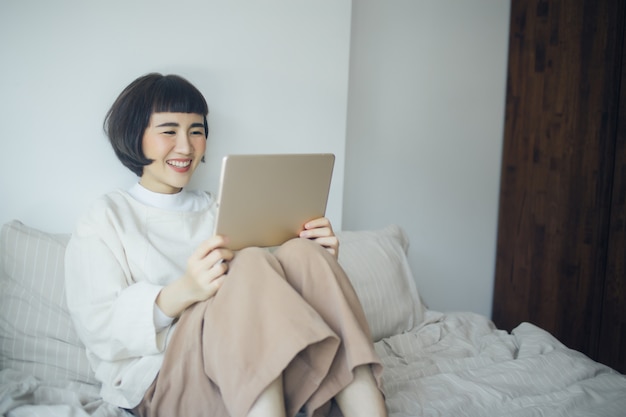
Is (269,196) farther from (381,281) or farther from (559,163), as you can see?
(559,163)

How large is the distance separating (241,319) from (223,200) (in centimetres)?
24

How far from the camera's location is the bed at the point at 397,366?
49.8 inches

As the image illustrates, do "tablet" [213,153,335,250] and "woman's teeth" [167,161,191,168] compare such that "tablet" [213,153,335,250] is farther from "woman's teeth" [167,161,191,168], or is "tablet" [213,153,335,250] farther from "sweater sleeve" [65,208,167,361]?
"woman's teeth" [167,161,191,168]

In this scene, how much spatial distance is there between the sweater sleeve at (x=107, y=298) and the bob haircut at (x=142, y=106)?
232 millimetres

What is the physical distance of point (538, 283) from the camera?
258 cm

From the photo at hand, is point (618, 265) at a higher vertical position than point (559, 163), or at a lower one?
lower

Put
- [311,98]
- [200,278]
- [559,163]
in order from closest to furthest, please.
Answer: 1. [200,278]
2. [311,98]
3. [559,163]

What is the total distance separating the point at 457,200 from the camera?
2695 millimetres

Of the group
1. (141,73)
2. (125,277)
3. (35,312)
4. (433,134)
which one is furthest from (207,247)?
(433,134)

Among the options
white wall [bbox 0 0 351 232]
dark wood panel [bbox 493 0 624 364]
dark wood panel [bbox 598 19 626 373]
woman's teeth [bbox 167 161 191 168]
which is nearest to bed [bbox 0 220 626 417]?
white wall [bbox 0 0 351 232]

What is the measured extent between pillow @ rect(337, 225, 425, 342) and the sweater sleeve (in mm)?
660

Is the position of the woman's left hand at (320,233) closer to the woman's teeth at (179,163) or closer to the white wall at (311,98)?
the woman's teeth at (179,163)

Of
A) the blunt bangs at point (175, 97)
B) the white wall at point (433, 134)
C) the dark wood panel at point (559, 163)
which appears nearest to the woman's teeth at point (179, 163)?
the blunt bangs at point (175, 97)

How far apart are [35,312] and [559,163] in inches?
81.1
